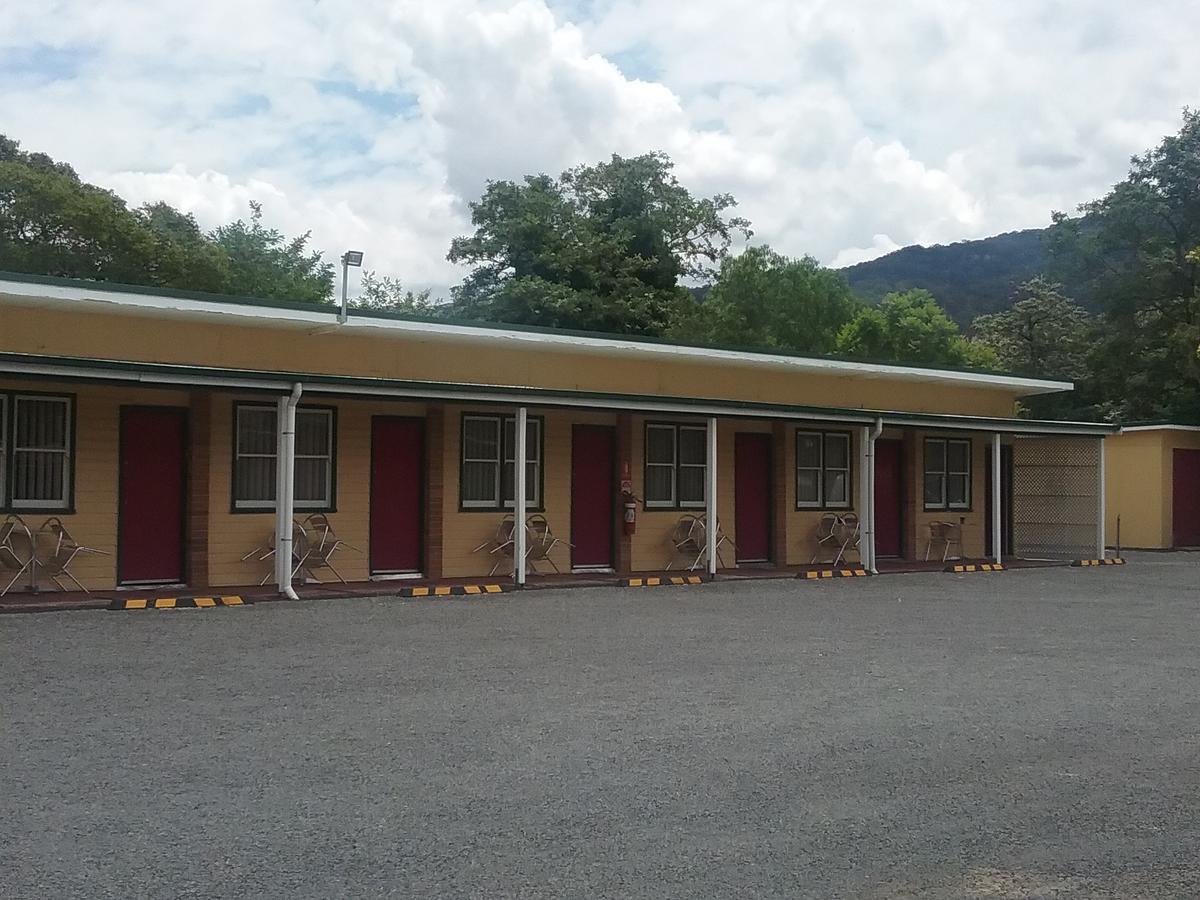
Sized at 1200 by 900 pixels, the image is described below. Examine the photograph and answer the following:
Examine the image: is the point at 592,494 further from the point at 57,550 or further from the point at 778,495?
the point at 57,550

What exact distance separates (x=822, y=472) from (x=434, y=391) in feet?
25.7

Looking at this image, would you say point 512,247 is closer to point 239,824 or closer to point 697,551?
point 697,551

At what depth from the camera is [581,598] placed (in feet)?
47.1

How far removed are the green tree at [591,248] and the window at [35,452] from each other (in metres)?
25.3

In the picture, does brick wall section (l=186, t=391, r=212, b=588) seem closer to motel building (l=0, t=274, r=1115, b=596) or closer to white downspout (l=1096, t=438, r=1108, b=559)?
motel building (l=0, t=274, r=1115, b=596)

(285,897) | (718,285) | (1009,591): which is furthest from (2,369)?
(718,285)

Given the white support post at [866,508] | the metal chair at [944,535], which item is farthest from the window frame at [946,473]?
the white support post at [866,508]

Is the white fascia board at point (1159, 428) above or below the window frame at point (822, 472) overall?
above

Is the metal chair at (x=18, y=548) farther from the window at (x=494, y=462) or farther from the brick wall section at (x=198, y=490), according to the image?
the window at (x=494, y=462)

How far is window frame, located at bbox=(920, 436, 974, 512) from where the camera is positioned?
21.2 meters

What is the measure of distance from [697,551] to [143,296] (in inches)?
Answer: 333

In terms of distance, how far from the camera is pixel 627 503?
1703cm

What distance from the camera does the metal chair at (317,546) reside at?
14.5m

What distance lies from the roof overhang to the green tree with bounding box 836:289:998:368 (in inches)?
971
